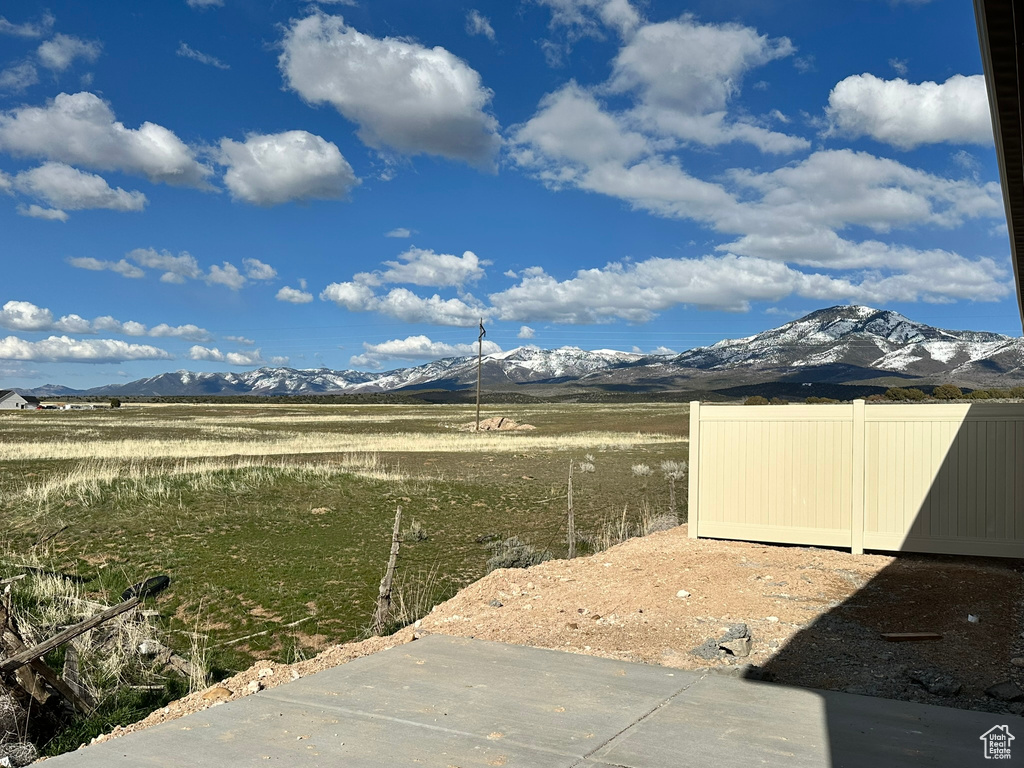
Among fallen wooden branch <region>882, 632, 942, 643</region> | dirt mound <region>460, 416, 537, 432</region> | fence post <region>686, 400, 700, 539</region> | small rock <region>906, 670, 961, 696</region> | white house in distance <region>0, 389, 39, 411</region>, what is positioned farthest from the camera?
white house in distance <region>0, 389, 39, 411</region>

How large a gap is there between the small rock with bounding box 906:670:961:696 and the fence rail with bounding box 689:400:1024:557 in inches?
215

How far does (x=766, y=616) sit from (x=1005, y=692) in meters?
2.73

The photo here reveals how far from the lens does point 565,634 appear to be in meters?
8.38

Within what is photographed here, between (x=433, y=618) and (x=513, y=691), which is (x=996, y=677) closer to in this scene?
(x=513, y=691)

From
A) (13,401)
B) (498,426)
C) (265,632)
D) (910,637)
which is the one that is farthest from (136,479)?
(13,401)

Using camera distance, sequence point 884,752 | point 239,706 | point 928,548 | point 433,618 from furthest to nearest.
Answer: point 928,548, point 433,618, point 239,706, point 884,752

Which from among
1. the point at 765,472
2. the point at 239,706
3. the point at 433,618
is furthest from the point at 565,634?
the point at 765,472

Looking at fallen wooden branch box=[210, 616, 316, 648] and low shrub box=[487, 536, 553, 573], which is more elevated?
low shrub box=[487, 536, 553, 573]

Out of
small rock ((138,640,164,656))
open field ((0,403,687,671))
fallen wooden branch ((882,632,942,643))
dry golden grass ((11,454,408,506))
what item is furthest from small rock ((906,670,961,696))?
dry golden grass ((11,454,408,506))

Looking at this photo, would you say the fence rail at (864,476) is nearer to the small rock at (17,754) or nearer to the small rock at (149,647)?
the small rock at (149,647)

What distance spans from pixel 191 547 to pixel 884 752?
12771 mm

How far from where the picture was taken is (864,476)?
12445mm

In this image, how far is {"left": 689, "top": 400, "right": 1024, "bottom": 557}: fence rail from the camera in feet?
38.6

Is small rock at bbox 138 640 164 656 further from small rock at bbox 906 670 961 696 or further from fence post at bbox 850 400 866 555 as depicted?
fence post at bbox 850 400 866 555
